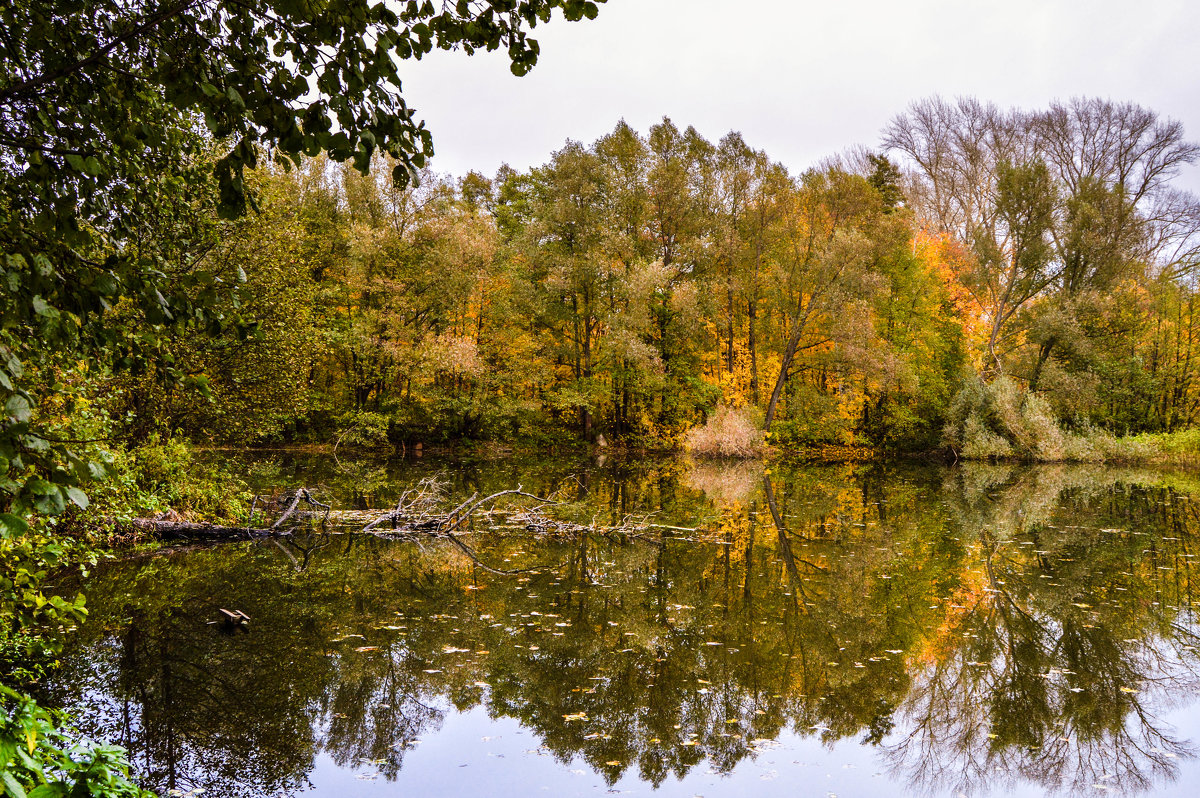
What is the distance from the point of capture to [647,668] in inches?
252

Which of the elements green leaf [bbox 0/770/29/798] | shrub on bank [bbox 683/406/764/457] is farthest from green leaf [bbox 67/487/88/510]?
shrub on bank [bbox 683/406/764/457]

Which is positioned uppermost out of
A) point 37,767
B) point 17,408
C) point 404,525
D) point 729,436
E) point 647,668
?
point 17,408

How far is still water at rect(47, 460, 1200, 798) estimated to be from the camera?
489cm

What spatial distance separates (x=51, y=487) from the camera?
Answer: 6.09 ft

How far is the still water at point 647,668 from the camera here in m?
4.89

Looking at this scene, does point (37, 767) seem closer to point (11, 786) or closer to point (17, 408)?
point (11, 786)

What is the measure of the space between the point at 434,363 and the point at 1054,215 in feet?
91.3

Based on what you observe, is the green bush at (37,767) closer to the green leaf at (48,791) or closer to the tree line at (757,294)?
the green leaf at (48,791)

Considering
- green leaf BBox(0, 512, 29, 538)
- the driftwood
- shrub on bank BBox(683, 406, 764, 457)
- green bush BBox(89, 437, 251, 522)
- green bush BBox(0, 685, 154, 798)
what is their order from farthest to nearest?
shrub on bank BBox(683, 406, 764, 457) → the driftwood → green bush BBox(89, 437, 251, 522) → green bush BBox(0, 685, 154, 798) → green leaf BBox(0, 512, 29, 538)

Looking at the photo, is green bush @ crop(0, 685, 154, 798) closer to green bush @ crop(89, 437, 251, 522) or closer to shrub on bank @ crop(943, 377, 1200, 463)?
green bush @ crop(89, 437, 251, 522)

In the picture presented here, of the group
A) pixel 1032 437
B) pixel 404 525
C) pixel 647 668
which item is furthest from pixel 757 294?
pixel 647 668

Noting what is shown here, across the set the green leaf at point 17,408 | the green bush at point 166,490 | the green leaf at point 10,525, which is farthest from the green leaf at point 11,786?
the green bush at point 166,490

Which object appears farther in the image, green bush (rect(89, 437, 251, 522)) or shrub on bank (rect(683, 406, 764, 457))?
shrub on bank (rect(683, 406, 764, 457))

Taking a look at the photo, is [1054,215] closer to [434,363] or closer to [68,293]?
[434,363]
